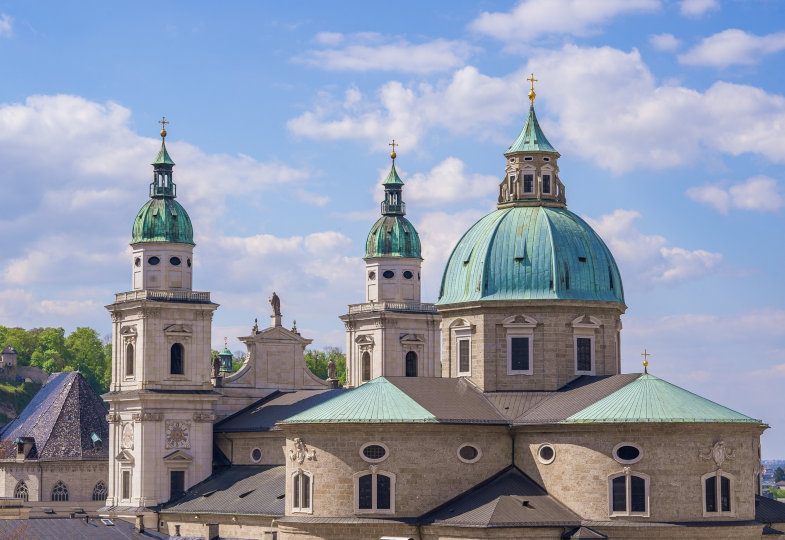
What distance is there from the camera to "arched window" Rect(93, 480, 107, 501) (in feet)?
447

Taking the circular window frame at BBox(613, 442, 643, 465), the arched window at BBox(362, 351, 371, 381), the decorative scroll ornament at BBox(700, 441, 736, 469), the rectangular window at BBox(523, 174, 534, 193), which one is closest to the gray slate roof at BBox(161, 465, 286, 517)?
the rectangular window at BBox(523, 174, 534, 193)

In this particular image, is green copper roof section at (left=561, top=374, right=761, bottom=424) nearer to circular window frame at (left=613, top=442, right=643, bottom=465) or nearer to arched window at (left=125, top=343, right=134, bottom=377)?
circular window frame at (left=613, top=442, right=643, bottom=465)

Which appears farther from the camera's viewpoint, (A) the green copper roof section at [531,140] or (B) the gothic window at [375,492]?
(A) the green copper roof section at [531,140]

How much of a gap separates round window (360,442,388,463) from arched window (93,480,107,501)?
183 ft

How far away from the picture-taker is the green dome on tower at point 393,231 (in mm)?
134500

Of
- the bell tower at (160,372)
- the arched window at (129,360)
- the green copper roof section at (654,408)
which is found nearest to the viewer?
the green copper roof section at (654,408)

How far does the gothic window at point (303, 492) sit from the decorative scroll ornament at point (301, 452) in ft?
2.19

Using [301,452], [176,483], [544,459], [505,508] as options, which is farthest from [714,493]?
[176,483]

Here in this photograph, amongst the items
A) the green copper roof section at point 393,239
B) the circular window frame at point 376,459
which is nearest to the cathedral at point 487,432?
the circular window frame at point 376,459

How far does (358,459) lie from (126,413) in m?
34.9

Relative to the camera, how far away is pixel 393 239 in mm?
134375

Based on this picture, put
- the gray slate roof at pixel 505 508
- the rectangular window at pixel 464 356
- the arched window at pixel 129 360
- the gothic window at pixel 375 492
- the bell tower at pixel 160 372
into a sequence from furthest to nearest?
the arched window at pixel 129 360 < the bell tower at pixel 160 372 < the rectangular window at pixel 464 356 < the gothic window at pixel 375 492 < the gray slate roof at pixel 505 508

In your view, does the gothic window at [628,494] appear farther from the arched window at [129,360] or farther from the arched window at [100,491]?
the arched window at [100,491]

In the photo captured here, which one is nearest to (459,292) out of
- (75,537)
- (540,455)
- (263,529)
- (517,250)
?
(517,250)
